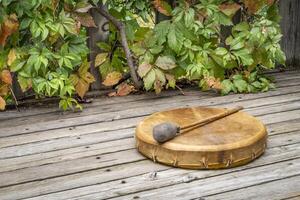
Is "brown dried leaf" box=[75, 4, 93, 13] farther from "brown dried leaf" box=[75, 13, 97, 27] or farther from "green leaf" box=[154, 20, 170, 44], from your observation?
"green leaf" box=[154, 20, 170, 44]

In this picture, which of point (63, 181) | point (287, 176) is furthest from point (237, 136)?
point (63, 181)

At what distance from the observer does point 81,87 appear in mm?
3598

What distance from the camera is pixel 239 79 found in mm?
3912

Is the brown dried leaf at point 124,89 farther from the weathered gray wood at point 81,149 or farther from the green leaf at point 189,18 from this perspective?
the weathered gray wood at point 81,149

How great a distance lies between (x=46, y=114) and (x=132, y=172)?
112 centimetres

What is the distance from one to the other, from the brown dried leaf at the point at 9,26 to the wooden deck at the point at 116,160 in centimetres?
53

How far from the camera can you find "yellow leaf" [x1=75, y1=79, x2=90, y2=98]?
3596 mm

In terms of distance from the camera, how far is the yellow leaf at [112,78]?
12.3 ft

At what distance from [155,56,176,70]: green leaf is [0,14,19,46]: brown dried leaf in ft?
3.32

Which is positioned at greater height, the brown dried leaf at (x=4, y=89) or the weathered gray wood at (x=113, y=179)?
the brown dried leaf at (x=4, y=89)

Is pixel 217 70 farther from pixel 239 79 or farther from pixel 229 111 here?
pixel 229 111

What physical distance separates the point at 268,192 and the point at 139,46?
1784mm

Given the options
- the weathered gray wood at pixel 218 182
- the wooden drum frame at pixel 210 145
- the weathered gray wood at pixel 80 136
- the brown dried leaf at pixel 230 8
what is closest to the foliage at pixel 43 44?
the weathered gray wood at pixel 80 136

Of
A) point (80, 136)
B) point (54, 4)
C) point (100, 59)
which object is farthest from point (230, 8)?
point (80, 136)
